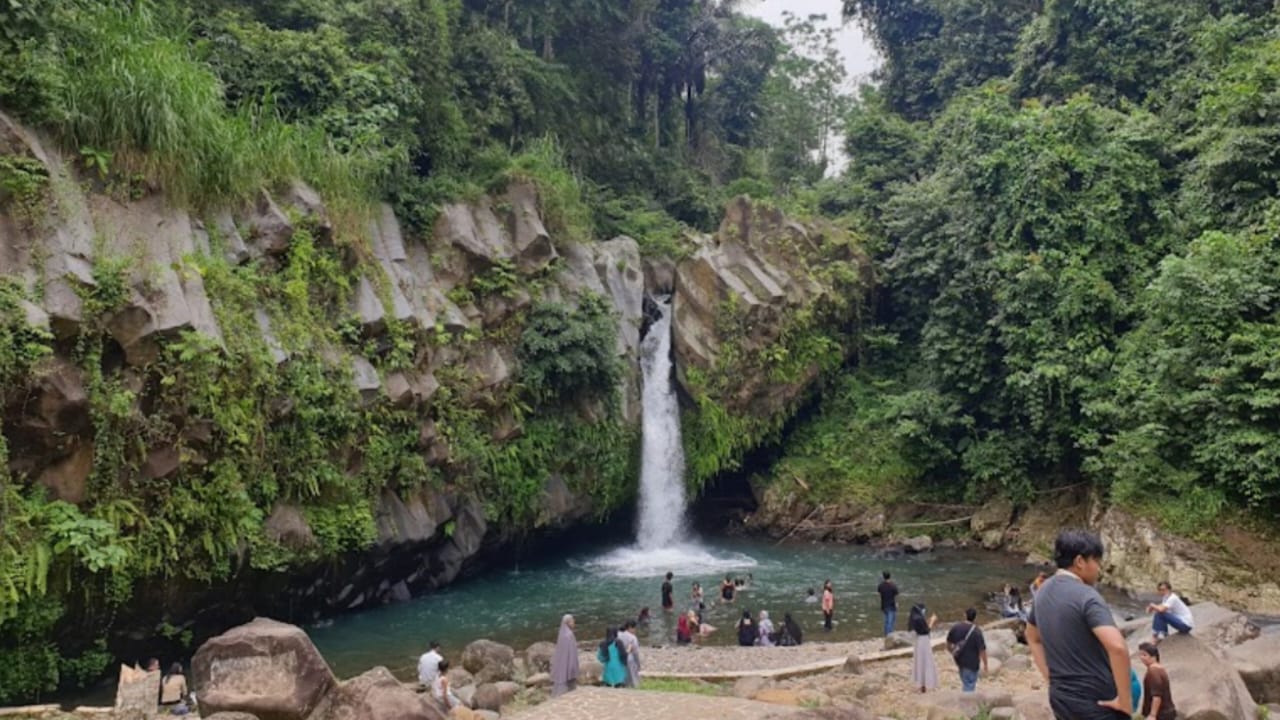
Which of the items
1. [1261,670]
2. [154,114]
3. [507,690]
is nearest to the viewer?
[1261,670]

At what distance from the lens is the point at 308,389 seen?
1594cm

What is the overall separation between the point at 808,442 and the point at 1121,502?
35.4 feet

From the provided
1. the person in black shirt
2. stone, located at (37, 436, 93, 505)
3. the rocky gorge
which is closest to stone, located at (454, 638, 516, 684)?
the rocky gorge

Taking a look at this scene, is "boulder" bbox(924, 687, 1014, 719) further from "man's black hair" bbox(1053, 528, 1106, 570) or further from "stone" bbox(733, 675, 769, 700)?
"man's black hair" bbox(1053, 528, 1106, 570)

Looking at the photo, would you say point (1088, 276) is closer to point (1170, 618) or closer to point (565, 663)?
point (1170, 618)

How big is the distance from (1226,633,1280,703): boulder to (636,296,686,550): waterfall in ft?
55.7

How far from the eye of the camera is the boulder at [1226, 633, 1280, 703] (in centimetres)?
955

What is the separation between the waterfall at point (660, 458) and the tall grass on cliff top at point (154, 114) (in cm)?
1292

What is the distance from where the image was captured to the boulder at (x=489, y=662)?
13.1 m

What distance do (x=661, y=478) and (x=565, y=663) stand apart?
15006 millimetres

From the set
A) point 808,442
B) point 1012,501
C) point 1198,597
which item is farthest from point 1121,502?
point 808,442

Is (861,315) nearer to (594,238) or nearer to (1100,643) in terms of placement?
(594,238)

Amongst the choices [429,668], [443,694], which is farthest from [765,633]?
[443,694]

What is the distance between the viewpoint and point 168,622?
1399 cm
